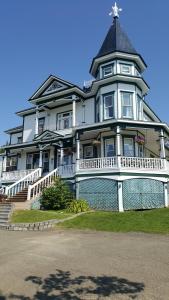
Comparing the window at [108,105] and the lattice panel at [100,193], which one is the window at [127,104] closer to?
the window at [108,105]

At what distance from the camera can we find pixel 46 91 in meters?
29.9

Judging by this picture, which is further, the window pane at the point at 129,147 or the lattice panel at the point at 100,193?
the window pane at the point at 129,147

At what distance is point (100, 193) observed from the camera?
21.0 metres

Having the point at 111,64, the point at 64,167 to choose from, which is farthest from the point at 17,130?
the point at 111,64

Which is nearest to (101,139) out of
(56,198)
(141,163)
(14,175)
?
(141,163)

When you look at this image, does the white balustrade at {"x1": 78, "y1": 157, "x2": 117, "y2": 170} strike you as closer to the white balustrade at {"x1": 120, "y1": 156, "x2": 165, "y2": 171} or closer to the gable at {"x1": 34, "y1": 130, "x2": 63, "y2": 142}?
the white balustrade at {"x1": 120, "y1": 156, "x2": 165, "y2": 171}

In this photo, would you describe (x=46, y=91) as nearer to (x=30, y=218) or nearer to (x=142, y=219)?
(x=30, y=218)

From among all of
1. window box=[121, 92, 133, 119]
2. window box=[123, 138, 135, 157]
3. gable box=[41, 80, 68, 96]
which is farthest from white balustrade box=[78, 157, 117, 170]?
gable box=[41, 80, 68, 96]

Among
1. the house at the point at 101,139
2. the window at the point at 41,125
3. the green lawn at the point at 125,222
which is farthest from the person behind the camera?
the window at the point at 41,125

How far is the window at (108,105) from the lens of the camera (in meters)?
24.9

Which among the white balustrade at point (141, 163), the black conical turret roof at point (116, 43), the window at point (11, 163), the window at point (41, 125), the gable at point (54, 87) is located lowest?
the white balustrade at point (141, 163)

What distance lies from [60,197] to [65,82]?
12600 millimetres

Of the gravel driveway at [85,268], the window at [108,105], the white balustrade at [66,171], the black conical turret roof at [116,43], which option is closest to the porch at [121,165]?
the white balustrade at [66,171]

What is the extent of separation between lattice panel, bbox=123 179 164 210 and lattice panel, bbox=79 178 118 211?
817 mm
